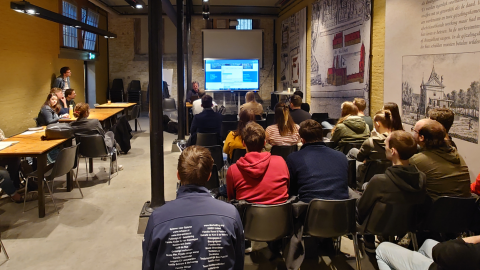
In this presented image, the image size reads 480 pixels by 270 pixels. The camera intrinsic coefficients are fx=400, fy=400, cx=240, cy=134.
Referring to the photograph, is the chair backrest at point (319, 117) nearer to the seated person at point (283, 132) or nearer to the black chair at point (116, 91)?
the seated person at point (283, 132)

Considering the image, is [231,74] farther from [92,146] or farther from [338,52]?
[92,146]

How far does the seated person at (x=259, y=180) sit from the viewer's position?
2785 millimetres

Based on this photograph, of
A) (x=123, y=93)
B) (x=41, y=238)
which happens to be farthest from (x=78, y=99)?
(x=41, y=238)

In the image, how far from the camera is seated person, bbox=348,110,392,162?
3840mm

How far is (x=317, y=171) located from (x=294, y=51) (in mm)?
9390

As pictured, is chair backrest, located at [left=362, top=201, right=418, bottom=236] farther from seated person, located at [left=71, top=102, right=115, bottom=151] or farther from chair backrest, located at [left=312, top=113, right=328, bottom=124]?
chair backrest, located at [left=312, top=113, right=328, bottom=124]

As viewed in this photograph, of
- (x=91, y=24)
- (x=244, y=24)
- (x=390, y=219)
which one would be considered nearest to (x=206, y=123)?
(x=390, y=219)

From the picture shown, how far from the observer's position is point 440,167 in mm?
2857

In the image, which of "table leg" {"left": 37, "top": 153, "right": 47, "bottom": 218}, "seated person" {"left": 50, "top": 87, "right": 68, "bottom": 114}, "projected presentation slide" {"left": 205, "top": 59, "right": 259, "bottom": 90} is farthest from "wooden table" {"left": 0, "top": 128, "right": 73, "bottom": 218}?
"projected presentation slide" {"left": 205, "top": 59, "right": 259, "bottom": 90}

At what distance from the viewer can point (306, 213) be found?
2.74 m

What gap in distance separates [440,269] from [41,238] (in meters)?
3.52

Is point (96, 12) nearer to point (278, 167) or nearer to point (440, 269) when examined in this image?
point (278, 167)

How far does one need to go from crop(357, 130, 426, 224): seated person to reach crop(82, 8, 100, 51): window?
11.7 meters

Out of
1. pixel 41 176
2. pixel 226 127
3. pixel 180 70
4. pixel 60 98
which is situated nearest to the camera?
pixel 41 176
